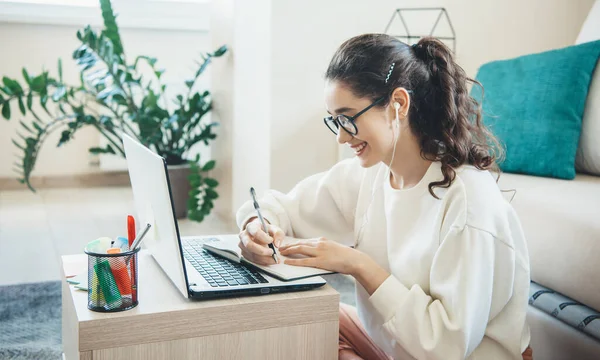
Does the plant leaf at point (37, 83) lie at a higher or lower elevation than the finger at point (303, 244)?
higher

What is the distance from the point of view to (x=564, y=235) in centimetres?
148

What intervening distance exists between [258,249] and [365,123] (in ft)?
0.93

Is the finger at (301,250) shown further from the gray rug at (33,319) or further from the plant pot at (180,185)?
the plant pot at (180,185)

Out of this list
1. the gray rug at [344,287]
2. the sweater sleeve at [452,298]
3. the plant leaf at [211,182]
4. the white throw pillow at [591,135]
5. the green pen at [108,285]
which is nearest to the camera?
the green pen at [108,285]

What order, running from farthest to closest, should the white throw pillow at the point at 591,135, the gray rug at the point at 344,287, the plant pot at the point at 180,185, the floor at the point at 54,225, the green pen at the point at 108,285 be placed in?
the plant pot at the point at 180,185 → the floor at the point at 54,225 → the gray rug at the point at 344,287 → the white throw pillow at the point at 591,135 → the green pen at the point at 108,285

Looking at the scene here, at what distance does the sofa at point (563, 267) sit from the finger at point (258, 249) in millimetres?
544

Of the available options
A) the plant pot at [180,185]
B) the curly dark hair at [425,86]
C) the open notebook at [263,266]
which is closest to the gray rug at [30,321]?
the open notebook at [263,266]

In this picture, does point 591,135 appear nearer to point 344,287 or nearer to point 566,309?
point 566,309

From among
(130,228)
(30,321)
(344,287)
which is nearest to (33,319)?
(30,321)

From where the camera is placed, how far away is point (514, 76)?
2057 mm

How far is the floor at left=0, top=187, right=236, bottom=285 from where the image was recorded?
248 cm

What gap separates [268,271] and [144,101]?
215 centimetres

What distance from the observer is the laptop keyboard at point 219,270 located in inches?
39.6

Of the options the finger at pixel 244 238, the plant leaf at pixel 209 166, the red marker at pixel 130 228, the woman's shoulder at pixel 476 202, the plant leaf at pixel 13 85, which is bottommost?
the plant leaf at pixel 209 166
